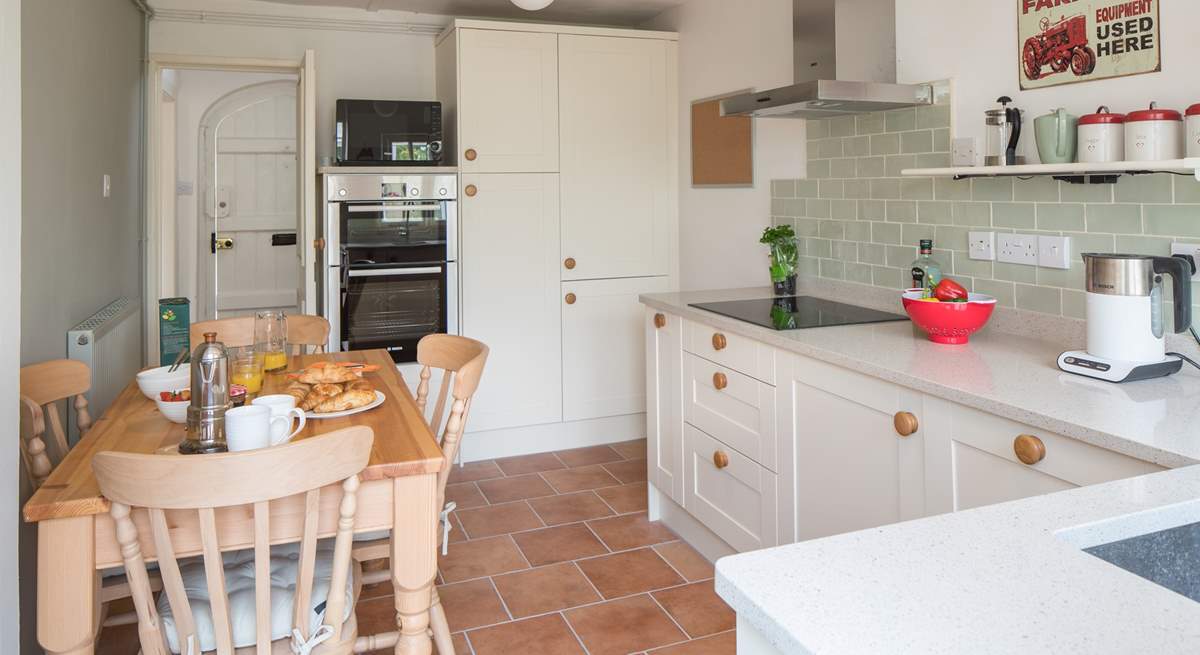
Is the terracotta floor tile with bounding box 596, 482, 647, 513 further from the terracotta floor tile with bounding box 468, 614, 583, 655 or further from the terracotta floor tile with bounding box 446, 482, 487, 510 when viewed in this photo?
the terracotta floor tile with bounding box 468, 614, 583, 655

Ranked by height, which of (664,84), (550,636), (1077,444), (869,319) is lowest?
(550,636)

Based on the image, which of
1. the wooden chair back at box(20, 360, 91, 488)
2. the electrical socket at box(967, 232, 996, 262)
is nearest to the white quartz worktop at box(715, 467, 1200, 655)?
the electrical socket at box(967, 232, 996, 262)

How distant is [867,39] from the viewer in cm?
288

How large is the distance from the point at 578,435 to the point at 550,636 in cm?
205

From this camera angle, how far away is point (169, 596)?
5.01ft

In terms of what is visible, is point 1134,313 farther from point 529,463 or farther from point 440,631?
point 529,463

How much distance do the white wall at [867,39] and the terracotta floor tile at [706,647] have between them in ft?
6.08

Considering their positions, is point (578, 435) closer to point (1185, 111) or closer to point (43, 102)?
point (43, 102)

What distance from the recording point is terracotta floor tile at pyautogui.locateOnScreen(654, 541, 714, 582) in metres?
2.99

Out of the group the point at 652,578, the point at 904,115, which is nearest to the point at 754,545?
the point at 652,578

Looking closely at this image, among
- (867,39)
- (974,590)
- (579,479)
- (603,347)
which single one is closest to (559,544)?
(579,479)

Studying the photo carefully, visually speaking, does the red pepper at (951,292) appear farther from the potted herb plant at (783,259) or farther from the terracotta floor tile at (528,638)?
the terracotta floor tile at (528,638)

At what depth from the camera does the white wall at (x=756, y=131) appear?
141 inches

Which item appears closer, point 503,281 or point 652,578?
point 652,578
